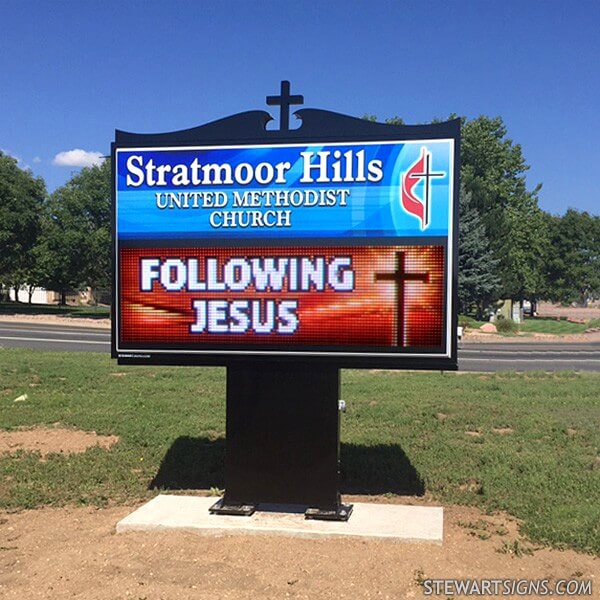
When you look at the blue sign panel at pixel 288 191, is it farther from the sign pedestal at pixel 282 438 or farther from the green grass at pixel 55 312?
the green grass at pixel 55 312

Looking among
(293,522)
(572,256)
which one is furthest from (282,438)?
(572,256)

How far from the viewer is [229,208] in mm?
5910

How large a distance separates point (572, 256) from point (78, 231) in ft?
179

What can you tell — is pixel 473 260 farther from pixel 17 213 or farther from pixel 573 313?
pixel 573 313

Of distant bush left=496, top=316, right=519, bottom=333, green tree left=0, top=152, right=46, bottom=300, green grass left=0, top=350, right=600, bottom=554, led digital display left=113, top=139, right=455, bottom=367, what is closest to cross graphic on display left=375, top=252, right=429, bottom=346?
led digital display left=113, top=139, right=455, bottom=367

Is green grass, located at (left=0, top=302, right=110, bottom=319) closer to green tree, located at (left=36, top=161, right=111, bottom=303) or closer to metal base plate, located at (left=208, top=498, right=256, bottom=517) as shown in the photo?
green tree, located at (left=36, top=161, right=111, bottom=303)

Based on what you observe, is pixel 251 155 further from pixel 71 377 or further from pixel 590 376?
pixel 590 376

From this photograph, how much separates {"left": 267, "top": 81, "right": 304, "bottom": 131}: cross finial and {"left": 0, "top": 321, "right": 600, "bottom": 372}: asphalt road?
45.7 feet

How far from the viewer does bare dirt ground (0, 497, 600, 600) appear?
4.67m

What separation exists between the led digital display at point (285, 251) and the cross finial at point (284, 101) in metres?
0.35

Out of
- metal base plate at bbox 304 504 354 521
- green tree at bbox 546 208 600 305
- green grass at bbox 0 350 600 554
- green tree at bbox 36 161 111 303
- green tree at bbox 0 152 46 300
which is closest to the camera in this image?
metal base plate at bbox 304 504 354 521

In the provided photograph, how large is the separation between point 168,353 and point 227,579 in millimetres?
1994

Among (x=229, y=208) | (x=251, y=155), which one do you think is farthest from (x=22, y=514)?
(x=251, y=155)

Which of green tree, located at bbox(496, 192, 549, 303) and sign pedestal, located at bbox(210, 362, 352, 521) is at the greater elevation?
green tree, located at bbox(496, 192, 549, 303)
